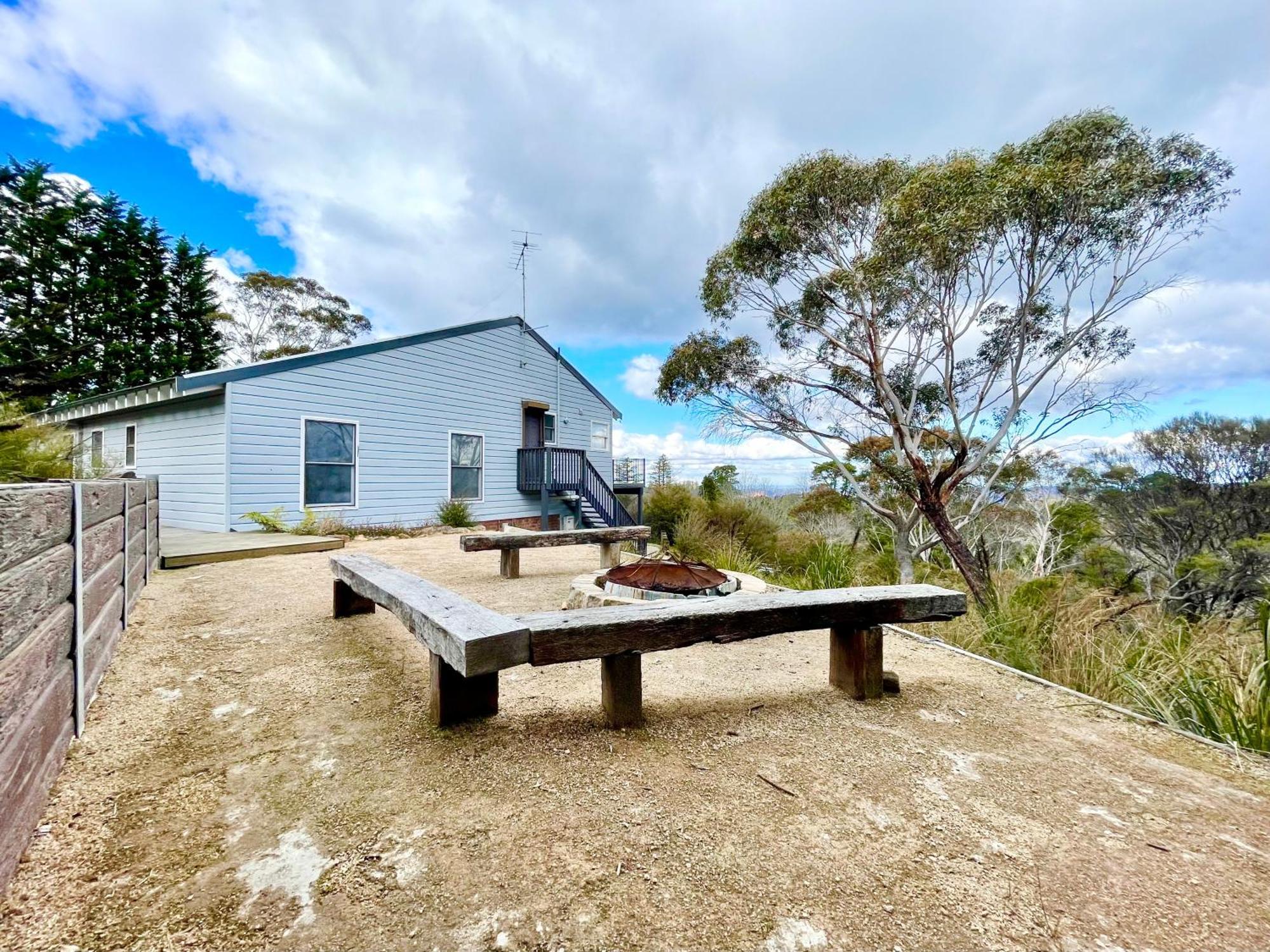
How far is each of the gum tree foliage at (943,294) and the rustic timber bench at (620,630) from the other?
3.36 m

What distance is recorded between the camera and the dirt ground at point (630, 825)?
44.4 inches

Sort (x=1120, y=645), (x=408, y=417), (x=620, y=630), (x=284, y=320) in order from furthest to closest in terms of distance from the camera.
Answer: (x=284, y=320) → (x=408, y=417) → (x=1120, y=645) → (x=620, y=630)

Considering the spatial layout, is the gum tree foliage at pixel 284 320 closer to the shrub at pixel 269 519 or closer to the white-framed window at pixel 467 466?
the white-framed window at pixel 467 466

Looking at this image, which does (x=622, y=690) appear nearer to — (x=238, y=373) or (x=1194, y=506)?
(x=238, y=373)

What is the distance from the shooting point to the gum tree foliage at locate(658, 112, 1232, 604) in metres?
7.03

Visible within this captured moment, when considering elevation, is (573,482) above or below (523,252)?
below

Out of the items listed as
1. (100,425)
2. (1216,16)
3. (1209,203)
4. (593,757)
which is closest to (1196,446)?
(1209,203)

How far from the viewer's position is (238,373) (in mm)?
7477

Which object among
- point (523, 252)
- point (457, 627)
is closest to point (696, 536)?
point (457, 627)

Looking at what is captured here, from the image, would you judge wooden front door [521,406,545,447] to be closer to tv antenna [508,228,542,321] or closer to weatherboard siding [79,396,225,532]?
tv antenna [508,228,542,321]

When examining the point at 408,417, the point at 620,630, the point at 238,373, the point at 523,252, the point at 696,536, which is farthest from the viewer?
the point at 523,252

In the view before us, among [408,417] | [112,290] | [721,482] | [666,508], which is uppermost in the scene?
[112,290]

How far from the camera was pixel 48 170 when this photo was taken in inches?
588

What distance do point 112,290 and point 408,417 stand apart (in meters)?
18.6
